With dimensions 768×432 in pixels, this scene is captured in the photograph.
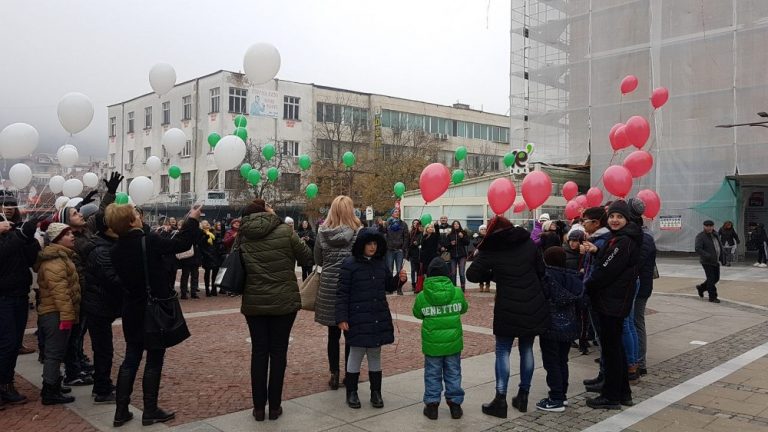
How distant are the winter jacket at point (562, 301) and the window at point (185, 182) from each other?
1708 inches

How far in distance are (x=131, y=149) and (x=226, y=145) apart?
44.9 metres

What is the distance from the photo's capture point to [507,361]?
520 cm

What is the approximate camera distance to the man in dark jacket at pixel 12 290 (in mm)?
5355

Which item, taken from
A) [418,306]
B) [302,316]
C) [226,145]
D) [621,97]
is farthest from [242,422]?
[621,97]

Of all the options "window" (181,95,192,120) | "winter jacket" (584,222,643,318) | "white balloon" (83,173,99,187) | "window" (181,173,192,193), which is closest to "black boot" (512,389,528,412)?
"winter jacket" (584,222,643,318)

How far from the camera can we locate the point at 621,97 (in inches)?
942

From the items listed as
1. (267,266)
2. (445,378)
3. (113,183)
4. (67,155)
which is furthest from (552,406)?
(67,155)

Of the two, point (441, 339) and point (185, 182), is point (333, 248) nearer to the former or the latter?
point (441, 339)

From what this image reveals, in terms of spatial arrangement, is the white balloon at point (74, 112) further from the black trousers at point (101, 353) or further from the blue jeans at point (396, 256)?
the blue jeans at point (396, 256)

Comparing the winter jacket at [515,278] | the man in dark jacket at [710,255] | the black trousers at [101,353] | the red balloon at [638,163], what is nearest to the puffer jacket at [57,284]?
the black trousers at [101,353]

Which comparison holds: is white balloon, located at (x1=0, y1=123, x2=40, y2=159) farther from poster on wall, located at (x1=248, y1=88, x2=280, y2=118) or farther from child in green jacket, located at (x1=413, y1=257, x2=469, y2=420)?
child in green jacket, located at (x1=413, y1=257, x2=469, y2=420)

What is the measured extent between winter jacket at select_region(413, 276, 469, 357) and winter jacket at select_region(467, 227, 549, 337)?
1.01ft

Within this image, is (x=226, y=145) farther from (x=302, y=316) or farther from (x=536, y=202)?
(x=536, y=202)

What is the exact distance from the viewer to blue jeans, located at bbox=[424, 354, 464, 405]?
503cm
